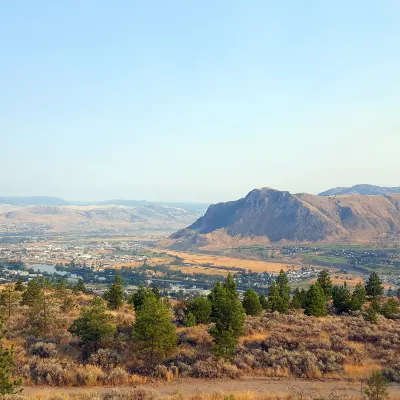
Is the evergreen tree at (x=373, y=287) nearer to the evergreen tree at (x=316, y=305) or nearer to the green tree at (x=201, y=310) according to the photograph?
the evergreen tree at (x=316, y=305)

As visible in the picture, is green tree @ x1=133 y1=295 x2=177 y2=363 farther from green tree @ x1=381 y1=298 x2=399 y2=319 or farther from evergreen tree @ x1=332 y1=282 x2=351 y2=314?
green tree @ x1=381 y1=298 x2=399 y2=319

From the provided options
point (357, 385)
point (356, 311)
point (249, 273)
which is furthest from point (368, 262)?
point (357, 385)

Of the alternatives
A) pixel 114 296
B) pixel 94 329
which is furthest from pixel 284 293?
pixel 94 329

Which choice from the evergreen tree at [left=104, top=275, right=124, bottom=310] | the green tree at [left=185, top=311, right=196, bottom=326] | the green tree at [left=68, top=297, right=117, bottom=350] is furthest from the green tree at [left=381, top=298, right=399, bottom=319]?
the evergreen tree at [left=104, top=275, right=124, bottom=310]

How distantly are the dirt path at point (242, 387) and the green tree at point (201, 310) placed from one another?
1408 centimetres

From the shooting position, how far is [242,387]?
955 inches

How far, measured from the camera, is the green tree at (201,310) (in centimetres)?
3997

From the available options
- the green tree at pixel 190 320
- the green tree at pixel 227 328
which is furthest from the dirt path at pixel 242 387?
the green tree at pixel 190 320

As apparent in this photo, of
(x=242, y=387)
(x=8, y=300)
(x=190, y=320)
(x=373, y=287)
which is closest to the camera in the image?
(x=242, y=387)

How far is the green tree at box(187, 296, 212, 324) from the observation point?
131 ft

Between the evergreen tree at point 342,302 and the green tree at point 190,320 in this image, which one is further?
the evergreen tree at point 342,302

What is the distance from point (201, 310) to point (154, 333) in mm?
12631

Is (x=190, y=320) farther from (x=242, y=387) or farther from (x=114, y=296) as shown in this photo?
(x=114, y=296)

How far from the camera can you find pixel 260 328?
118ft
